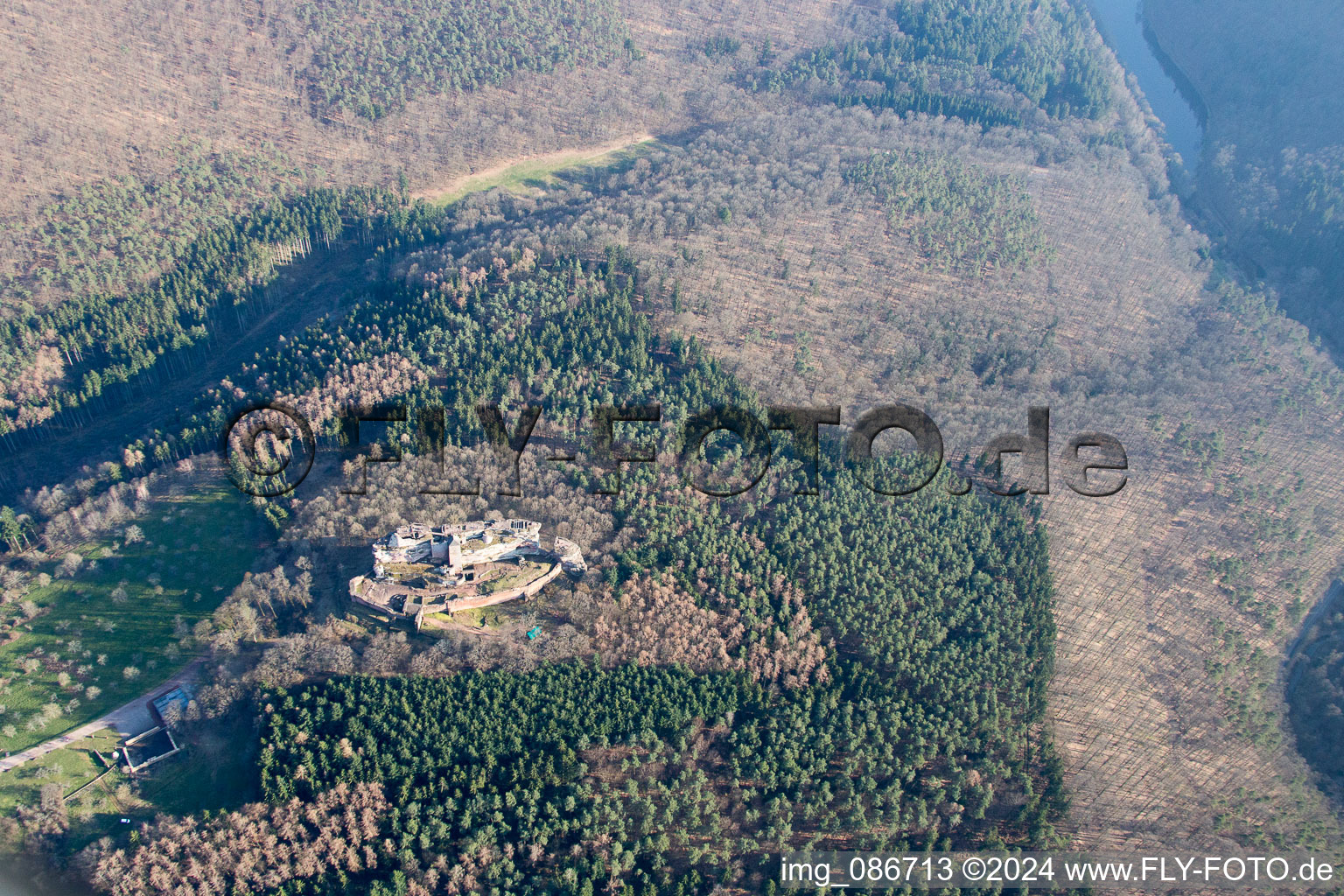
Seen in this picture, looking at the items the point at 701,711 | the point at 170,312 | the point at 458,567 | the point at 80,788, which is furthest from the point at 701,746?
the point at 170,312

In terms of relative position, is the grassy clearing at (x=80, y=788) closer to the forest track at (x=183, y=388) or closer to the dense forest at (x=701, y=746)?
the dense forest at (x=701, y=746)

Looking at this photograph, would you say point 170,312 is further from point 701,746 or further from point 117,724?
point 701,746

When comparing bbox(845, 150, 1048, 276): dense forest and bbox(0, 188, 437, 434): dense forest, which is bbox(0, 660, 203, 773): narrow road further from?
bbox(845, 150, 1048, 276): dense forest

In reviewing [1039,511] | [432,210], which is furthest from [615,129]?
[1039,511]

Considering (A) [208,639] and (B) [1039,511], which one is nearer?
(A) [208,639]

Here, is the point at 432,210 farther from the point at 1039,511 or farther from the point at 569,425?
the point at 1039,511

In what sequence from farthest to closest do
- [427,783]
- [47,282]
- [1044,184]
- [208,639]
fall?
1. [1044,184]
2. [47,282]
3. [208,639]
4. [427,783]

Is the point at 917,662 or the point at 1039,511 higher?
the point at 1039,511

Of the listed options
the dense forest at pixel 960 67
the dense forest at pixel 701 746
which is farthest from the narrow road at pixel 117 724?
the dense forest at pixel 960 67
